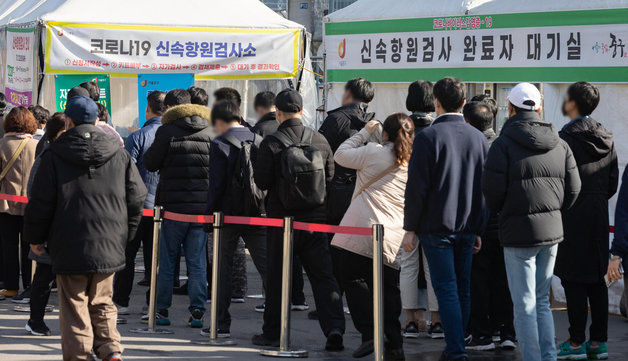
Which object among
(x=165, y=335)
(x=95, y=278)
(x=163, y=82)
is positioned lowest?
(x=165, y=335)

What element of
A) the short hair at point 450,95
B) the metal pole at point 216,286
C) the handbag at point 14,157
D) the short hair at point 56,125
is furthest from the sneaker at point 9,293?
the short hair at point 450,95

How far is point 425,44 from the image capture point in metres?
9.96

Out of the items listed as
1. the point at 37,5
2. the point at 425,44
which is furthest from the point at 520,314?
the point at 37,5

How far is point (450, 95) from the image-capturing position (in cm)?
621

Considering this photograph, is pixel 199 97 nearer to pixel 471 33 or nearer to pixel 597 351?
pixel 471 33

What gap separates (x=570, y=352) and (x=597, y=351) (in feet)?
0.62

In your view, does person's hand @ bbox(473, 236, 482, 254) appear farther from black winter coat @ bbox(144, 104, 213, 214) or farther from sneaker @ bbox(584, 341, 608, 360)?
black winter coat @ bbox(144, 104, 213, 214)

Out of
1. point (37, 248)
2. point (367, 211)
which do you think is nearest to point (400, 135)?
point (367, 211)

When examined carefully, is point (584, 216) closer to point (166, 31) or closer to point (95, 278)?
point (95, 278)

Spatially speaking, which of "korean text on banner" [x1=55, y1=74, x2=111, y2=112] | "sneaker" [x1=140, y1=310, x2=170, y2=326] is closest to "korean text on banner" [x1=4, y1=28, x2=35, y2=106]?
"korean text on banner" [x1=55, y1=74, x2=111, y2=112]

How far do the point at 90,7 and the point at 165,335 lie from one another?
567 centimetres

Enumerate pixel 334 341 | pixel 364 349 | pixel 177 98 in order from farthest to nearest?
pixel 177 98 < pixel 334 341 < pixel 364 349

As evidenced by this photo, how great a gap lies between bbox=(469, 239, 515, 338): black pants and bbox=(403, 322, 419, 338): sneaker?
443 mm

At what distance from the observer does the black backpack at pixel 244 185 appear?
6.96m
